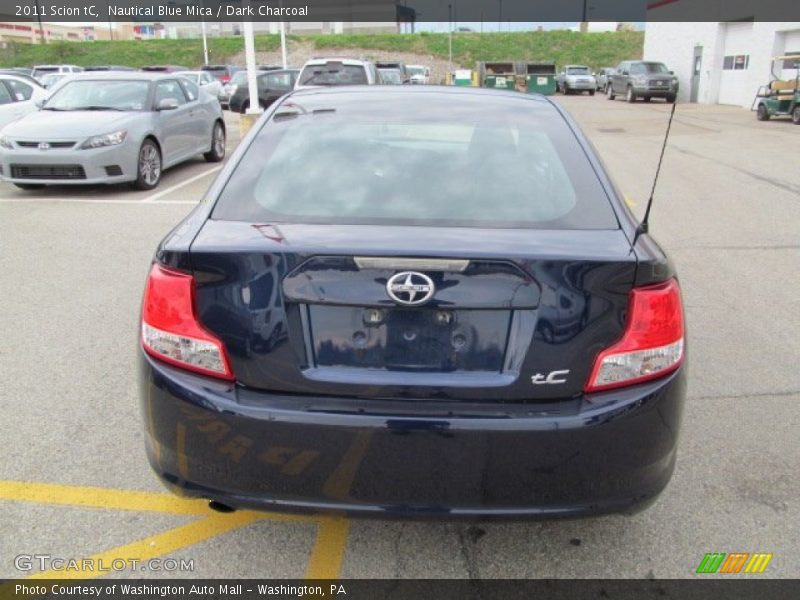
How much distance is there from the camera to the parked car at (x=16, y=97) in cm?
1229

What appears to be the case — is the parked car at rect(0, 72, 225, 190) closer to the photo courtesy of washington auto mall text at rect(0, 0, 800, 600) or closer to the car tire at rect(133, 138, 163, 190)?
the car tire at rect(133, 138, 163, 190)

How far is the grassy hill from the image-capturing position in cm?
6112

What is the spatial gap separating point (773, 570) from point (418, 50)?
6487 cm

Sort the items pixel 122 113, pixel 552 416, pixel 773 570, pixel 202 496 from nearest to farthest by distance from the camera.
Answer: pixel 552 416
pixel 202 496
pixel 773 570
pixel 122 113

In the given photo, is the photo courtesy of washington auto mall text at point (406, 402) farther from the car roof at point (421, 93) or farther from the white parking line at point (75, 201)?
the white parking line at point (75, 201)

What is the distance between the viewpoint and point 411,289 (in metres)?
2.05

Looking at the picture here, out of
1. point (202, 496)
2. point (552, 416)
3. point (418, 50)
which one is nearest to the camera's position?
point (552, 416)

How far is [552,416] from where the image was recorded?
2.09 metres

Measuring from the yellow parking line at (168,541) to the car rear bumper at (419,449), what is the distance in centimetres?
58

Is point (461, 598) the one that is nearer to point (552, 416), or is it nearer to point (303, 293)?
point (552, 416)

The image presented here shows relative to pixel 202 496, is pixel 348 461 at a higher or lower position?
higher

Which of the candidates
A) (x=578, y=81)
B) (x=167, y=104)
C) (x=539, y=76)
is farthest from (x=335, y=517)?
(x=578, y=81)

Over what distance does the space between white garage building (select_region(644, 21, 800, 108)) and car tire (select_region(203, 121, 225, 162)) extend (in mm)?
22264

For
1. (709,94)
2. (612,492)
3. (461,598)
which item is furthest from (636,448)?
(709,94)
